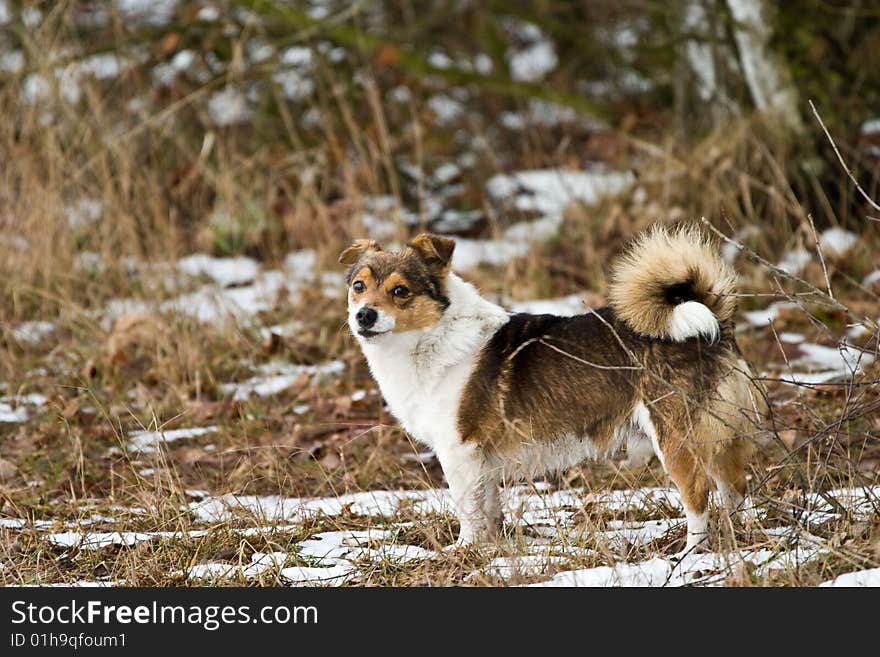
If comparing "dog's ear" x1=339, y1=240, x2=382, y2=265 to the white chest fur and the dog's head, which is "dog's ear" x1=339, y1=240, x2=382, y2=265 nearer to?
the dog's head

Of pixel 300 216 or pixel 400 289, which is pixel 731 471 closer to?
pixel 400 289

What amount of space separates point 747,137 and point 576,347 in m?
4.67

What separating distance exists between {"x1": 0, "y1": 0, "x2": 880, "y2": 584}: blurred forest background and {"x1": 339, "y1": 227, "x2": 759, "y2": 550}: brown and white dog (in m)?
0.43

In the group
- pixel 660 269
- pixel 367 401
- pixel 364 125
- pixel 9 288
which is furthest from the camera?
pixel 364 125

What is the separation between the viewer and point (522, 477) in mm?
4852

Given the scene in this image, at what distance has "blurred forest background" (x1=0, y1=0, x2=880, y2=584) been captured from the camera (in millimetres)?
5773

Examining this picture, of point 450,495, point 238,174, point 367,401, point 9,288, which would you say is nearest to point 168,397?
point 367,401

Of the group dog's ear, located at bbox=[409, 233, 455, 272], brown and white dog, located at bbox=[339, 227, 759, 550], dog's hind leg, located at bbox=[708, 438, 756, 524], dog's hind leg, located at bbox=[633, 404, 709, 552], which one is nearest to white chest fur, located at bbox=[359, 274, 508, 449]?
brown and white dog, located at bbox=[339, 227, 759, 550]

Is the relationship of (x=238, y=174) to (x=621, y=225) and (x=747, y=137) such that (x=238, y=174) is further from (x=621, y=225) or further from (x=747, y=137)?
(x=747, y=137)

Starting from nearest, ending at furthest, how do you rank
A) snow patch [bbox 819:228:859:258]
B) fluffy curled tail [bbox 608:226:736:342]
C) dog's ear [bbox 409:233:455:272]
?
fluffy curled tail [bbox 608:226:736:342] < dog's ear [bbox 409:233:455:272] < snow patch [bbox 819:228:859:258]

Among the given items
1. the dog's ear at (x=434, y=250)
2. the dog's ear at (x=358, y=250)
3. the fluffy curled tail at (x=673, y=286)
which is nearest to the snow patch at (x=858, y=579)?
the fluffy curled tail at (x=673, y=286)

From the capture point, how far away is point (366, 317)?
4547 mm

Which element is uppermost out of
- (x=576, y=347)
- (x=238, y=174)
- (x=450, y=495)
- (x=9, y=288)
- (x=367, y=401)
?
(x=238, y=174)

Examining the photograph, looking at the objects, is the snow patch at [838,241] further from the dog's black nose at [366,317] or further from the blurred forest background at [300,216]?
the dog's black nose at [366,317]
